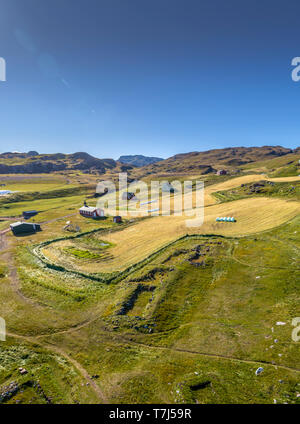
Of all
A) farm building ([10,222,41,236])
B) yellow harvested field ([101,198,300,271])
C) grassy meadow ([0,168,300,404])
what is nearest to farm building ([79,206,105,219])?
farm building ([10,222,41,236])

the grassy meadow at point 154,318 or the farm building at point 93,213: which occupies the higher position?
the farm building at point 93,213

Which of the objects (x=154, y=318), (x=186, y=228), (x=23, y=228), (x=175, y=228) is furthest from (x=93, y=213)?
(x=154, y=318)

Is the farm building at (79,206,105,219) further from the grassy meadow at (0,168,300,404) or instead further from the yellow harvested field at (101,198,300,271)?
the grassy meadow at (0,168,300,404)

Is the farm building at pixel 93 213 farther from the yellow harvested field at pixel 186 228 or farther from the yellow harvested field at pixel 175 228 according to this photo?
the yellow harvested field at pixel 186 228

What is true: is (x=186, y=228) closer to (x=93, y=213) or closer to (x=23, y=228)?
(x=93, y=213)

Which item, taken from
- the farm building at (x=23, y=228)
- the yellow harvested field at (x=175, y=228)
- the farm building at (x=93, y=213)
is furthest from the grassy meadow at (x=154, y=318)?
the farm building at (x=93, y=213)

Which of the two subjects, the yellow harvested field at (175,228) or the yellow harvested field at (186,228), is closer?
the yellow harvested field at (175,228)

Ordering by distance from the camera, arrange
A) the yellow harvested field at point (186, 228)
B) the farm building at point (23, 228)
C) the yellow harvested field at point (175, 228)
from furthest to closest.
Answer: the farm building at point (23, 228) → the yellow harvested field at point (186, 228) → the yellow harvested field at point (175, 228)
